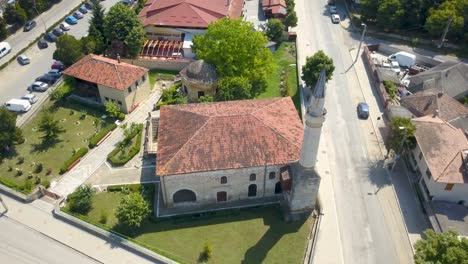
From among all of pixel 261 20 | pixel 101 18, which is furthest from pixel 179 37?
pixel 261 20

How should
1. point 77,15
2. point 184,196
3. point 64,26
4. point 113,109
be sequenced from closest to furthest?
point 184,196 → point 113,109 → point 64,26 → point 77,15

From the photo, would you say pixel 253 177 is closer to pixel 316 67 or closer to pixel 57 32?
pixel 316 67

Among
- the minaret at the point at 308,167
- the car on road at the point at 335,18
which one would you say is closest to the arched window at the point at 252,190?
the minaret at the point at 308,167

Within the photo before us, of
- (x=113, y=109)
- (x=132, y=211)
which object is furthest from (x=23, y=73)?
(x=132, y=211)

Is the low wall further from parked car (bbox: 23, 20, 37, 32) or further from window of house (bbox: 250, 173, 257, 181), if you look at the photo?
window of house (bbox: 250, 173, 257, 181)

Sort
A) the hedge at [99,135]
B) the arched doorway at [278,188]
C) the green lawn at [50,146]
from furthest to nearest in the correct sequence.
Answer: the hedge at [99,135] < the green lawn at [50,146] < the arched doorway at [278,188]

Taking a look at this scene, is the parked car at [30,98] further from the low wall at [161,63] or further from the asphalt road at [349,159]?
the asphalt road at [349,159]

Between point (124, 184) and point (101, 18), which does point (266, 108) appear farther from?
point (101, 18)
